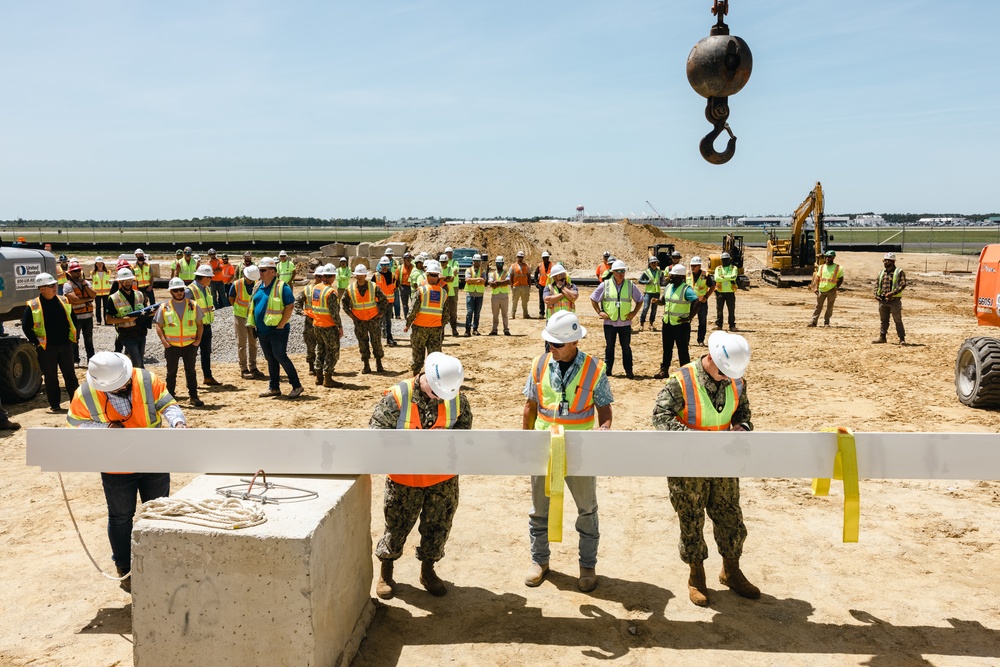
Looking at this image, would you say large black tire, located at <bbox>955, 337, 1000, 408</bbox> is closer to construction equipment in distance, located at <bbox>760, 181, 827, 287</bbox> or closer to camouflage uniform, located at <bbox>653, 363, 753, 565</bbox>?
camouflage uniform, located at <bbox>653, 363, 753, 565</bbox>

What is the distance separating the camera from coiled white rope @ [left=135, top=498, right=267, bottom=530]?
3848 mm

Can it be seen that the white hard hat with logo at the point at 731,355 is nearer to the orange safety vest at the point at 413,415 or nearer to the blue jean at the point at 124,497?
the orange safety vest at the point at 413,415

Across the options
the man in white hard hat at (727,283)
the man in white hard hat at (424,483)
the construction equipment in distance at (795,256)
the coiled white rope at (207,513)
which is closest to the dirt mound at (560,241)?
the construction equipment in distance at (795,256)

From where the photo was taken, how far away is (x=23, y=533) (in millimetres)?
6156

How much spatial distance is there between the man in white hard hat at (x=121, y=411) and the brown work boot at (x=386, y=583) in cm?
157

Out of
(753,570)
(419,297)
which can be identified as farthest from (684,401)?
(419,297)

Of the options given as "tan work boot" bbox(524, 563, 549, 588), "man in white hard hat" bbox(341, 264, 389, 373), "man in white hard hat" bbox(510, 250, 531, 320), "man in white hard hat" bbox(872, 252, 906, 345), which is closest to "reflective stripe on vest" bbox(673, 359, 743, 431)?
"tan work boot" bbox(524, 563, 549, 588)

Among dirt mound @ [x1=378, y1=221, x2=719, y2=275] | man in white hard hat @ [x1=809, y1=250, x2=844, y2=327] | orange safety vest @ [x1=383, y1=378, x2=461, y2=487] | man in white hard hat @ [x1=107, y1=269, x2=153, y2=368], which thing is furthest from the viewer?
dirt mound @ [x1=378, y1=221, x2=719, y2=275]

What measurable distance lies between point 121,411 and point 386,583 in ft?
6.76

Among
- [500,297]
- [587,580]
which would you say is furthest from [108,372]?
[500,297]

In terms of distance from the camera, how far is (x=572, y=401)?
5.12 metres

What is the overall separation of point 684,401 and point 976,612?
2.34m

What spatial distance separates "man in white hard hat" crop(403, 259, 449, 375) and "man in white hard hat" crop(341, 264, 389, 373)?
3.11ft

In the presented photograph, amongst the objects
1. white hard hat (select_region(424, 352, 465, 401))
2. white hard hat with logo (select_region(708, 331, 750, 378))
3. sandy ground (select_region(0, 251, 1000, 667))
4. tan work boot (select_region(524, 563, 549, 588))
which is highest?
white hard hat with logo (select_region(708, 331, 750, 378))
